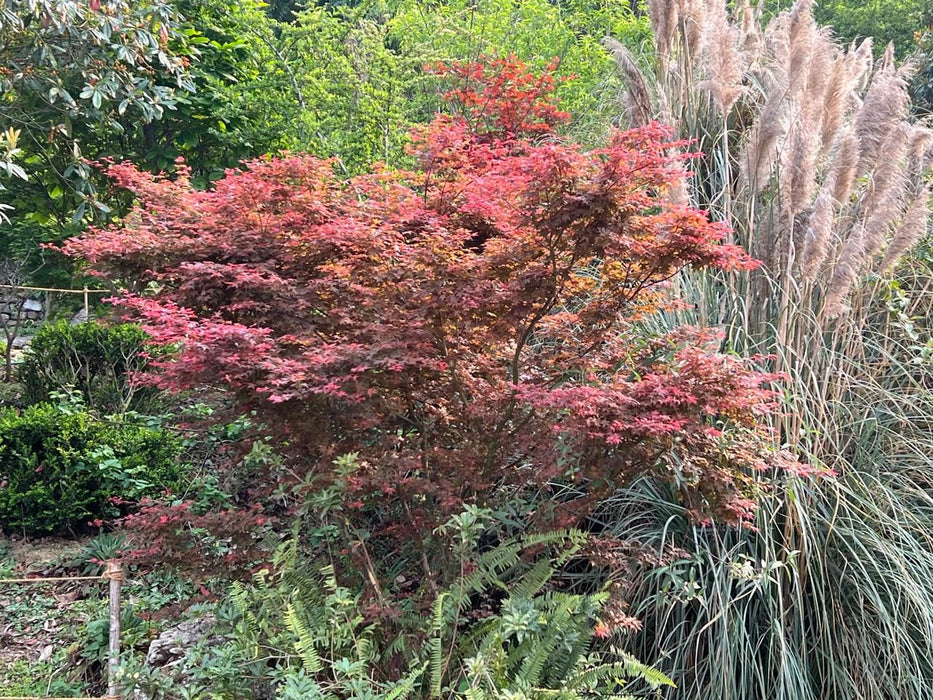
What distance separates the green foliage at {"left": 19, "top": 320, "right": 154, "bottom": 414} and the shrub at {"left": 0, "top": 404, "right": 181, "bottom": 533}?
0.74 m

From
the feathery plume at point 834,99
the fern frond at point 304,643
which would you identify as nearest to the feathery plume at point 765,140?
the feathery plume at point 834,99

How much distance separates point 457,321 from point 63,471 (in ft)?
10.7

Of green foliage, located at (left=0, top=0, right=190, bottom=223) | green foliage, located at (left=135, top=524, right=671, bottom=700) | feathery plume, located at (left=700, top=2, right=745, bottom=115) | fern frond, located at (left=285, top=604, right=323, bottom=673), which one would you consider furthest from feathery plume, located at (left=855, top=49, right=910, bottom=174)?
green foliage, located at (left=0, top=0, right=190, bottom=223)

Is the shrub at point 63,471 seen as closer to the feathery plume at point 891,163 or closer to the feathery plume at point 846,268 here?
the feathery plume at point 846,268

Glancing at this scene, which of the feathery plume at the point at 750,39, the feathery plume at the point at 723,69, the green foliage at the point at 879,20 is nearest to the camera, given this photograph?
the feathery plume at the point at 723,69

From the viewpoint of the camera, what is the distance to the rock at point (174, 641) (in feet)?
13.9

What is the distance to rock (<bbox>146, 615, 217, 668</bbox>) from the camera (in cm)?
425

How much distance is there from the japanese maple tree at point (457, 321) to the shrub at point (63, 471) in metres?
1.68

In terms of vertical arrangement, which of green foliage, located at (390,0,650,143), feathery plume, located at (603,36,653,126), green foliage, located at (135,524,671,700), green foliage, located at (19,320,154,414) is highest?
green foliage, located at (390,0,650,143)

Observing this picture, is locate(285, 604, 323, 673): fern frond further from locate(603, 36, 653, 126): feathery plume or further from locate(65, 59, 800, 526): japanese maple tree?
locate(603, 36, 653, 126): feathery plume

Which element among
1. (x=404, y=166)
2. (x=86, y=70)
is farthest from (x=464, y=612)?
(x=404, y=166)

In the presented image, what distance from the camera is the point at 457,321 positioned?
3459 mm

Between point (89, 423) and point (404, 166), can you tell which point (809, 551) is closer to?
point (89, 423)

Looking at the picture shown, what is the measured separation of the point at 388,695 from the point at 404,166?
19.0ft
